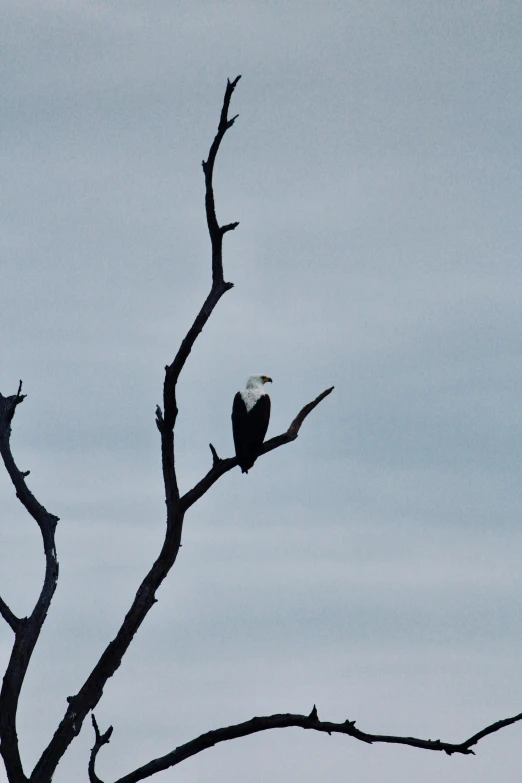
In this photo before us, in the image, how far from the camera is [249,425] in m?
13.7

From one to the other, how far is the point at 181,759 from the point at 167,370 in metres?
3.14

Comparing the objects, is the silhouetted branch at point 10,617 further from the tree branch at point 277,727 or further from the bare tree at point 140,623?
the tree branch at point 277,727

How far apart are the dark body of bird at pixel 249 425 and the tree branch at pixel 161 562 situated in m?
2.66

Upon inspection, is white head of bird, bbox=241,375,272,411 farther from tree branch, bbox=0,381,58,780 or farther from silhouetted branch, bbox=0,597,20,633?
silhouetted branch, bbox=0,597,20,633

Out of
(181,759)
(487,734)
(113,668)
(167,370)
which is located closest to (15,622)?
(113,668)

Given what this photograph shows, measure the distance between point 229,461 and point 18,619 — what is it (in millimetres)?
2551

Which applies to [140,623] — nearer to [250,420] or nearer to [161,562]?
[161,562]

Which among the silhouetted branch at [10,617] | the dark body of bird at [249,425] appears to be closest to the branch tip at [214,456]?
the silhouetted branch at [10,617]

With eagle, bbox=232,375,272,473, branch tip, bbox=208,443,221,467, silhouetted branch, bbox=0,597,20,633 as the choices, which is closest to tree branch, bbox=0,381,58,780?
silhouetted branch, bbox=0,597,20,633

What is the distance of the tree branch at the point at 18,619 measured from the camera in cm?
1055

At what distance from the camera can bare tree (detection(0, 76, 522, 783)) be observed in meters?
9.88

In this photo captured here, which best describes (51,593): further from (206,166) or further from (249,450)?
(206,166)

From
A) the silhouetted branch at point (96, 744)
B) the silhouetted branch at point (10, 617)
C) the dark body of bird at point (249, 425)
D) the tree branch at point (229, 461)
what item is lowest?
the silhouetted branch at point (96, 744)

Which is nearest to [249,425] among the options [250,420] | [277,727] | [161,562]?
[250,420]
